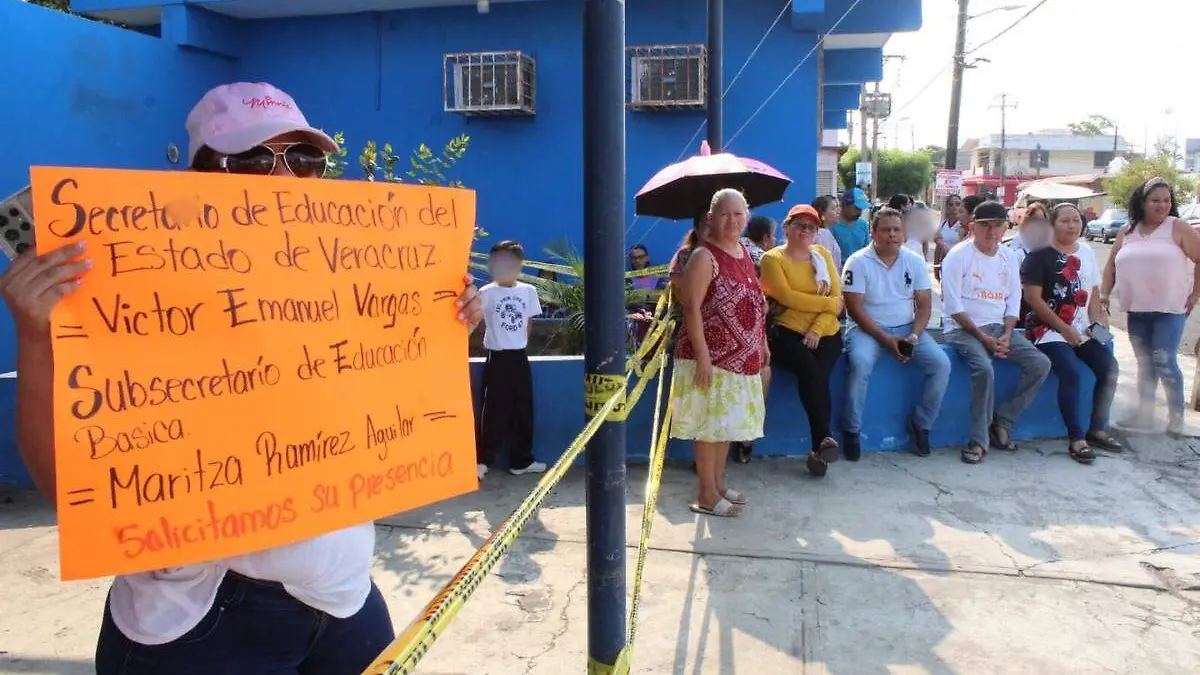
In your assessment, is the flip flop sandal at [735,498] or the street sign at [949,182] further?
the street sign at [949,182]

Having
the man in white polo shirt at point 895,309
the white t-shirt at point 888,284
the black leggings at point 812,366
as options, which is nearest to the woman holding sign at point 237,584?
the black leggings at point 812,366

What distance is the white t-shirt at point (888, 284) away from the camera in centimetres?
539

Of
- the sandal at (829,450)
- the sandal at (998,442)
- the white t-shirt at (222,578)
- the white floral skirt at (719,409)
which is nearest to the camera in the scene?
the white t-shirt at (222,578)

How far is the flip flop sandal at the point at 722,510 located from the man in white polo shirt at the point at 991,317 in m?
2.05

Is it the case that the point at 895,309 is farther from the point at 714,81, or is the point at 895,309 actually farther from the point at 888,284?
the point at 714,81

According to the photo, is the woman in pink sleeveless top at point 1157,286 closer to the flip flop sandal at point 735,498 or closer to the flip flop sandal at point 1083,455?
the flip flop sandal at point 1083,455

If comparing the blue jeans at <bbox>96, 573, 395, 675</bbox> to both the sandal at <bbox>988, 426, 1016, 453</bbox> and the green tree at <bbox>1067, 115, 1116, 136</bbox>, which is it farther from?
the green tree at <bbox>1067, 115, 1116, 136</bbox>

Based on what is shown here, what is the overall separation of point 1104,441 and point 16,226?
19.7ft

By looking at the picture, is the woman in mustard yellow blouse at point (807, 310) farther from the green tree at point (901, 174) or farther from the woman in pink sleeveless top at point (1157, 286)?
the green tree at point (901, 174)

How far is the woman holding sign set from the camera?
4.20 ft

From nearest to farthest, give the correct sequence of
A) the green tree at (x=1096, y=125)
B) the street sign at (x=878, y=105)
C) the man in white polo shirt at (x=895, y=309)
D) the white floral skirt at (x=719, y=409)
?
the white floral skirt at (x=719, y=409)
the man in white polo shirt at (x=895, y=309)
the street sign at (x=878, y=105)
the green tree at (x=1096, y=125)

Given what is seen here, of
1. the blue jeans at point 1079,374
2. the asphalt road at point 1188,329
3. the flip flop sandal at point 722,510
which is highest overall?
the blue jeans at point 1079,374

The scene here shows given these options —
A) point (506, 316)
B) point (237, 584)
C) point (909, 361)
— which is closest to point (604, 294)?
point (237, 584)

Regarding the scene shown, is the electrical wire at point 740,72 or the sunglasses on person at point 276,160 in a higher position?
the electrical wire at point 740,72
